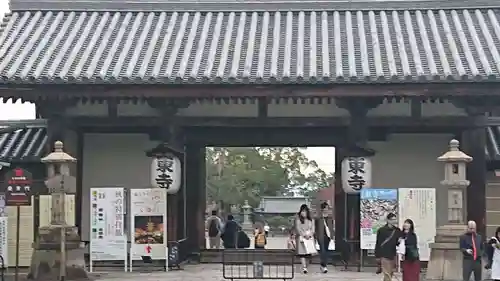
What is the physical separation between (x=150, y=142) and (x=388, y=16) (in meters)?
6.82

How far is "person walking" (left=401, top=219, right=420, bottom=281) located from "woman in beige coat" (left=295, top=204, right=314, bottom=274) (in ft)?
10.0

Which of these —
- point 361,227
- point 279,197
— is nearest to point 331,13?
point 361,227

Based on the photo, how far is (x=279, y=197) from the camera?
58656mm

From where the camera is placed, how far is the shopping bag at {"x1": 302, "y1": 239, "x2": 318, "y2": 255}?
1600 cm

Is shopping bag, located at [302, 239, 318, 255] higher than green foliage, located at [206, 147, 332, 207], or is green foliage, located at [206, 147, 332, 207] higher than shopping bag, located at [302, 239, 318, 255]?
green foliage, located at [206, 147, 332, 207]

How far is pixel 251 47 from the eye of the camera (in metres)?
17.8

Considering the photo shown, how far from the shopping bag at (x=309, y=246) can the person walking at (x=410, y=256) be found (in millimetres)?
2982

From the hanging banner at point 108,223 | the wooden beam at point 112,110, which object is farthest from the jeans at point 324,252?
the wooden beam at point 112,110

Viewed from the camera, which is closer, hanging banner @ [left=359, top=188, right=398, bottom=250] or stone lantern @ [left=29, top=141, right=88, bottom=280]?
stone lantern @ [left=29, top=141, right=88, bottom=280]

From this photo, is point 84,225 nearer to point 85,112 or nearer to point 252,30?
point 85,112

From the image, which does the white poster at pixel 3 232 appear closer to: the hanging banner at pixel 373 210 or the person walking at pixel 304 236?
the person walking at pixel 304 236

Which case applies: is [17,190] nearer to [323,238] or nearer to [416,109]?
[323,238]

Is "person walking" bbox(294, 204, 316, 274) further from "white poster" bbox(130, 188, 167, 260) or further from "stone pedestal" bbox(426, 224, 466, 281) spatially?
"white poster" bbox(130, 188, 167, 260)

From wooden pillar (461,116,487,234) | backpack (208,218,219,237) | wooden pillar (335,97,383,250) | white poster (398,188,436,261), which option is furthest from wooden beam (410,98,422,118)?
backpack (208,218,219,237)
